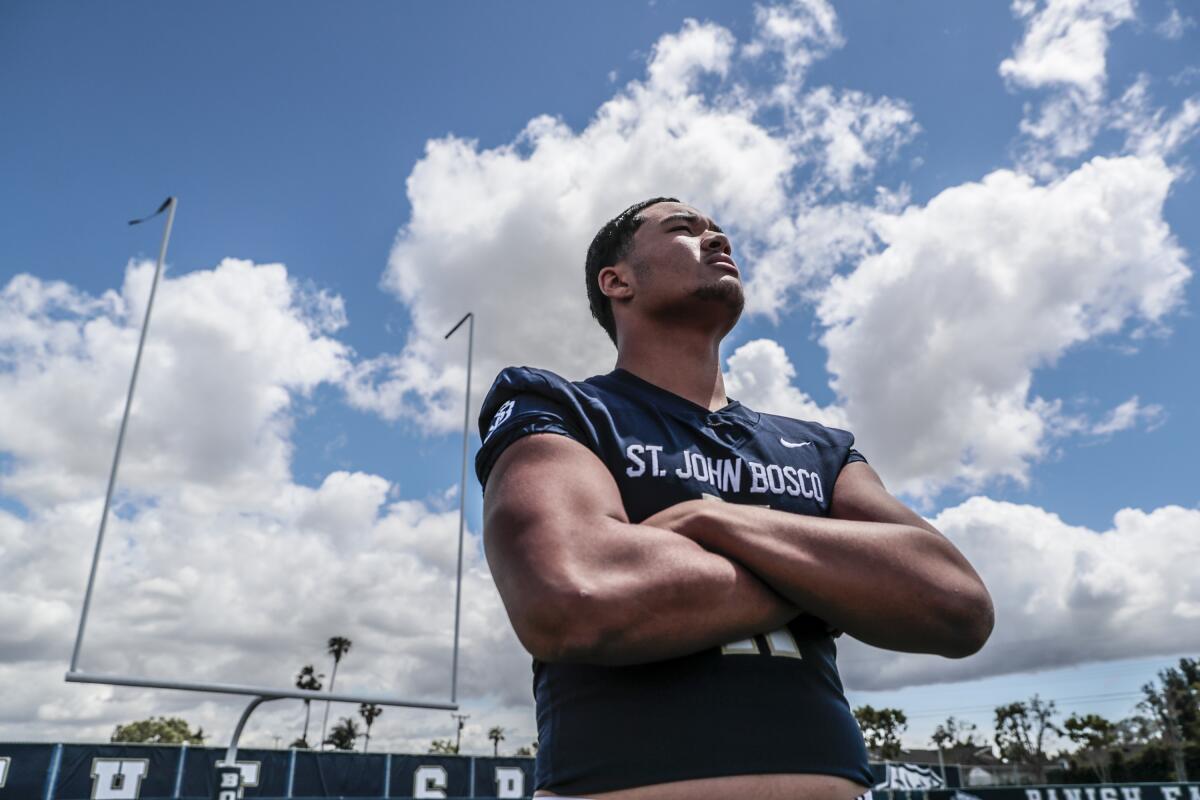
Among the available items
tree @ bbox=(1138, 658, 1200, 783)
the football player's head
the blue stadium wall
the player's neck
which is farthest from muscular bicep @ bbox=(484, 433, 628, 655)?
tree @ bbox=(1138, 658, 1200, 783)

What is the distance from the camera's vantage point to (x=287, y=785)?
1872cm

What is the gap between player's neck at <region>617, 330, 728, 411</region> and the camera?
175cm

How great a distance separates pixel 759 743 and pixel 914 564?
389 mm

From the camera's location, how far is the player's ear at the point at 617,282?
1.89 metres

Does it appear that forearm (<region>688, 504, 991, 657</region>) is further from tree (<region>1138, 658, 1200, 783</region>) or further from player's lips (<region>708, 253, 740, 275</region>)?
tree (<region>1138, 658, 1200, 783</region>)

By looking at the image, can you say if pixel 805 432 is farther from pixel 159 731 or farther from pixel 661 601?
pixel 159 731

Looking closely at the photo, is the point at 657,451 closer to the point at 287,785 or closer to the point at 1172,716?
the point at 287,785

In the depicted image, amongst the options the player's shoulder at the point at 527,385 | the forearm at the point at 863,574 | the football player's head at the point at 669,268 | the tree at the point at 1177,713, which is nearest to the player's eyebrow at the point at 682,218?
the football player's head at the point at 669,268

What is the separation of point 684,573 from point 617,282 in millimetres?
966

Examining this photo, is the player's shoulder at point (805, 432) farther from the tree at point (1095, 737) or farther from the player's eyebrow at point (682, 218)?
the tree at point (1095, 737)

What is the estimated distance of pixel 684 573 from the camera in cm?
112

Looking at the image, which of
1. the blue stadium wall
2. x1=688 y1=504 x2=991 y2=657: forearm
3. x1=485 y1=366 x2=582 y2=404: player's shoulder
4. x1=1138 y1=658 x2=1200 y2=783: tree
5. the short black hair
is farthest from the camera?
x1=1138 y1=658 x2=1200 y2=783: tree

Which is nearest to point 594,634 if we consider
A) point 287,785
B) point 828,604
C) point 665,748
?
point 665,748

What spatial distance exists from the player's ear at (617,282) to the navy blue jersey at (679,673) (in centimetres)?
33
